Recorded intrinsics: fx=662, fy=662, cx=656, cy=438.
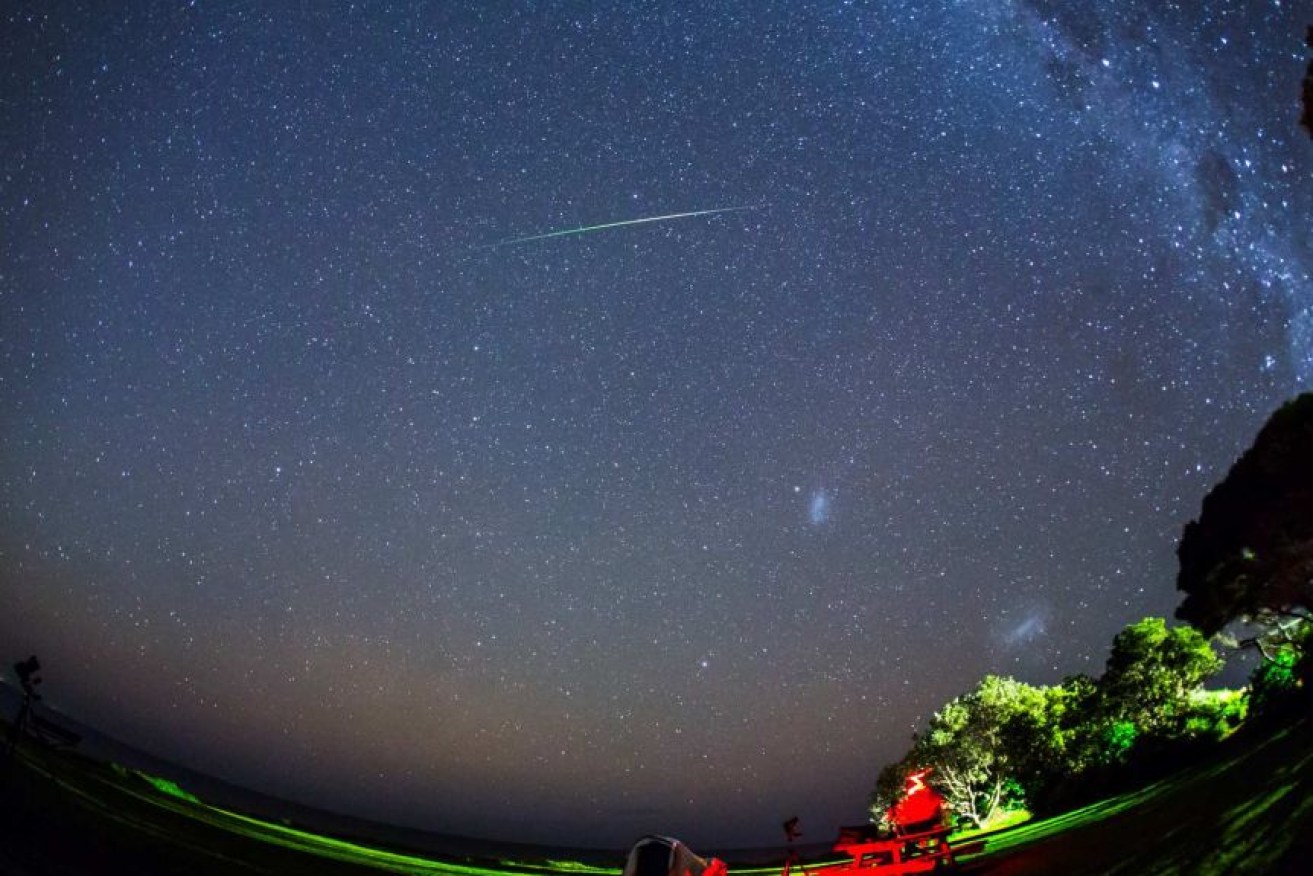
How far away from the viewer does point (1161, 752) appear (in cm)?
2700

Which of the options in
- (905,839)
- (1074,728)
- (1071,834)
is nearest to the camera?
(905,839)

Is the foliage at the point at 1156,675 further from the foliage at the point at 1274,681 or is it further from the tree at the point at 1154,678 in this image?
the foliage at the point at 1274,681

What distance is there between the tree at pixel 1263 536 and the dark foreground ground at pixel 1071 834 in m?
6.50

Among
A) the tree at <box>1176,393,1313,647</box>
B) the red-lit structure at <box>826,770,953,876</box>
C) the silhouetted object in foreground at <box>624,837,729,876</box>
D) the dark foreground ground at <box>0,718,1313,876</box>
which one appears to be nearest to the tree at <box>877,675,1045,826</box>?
the tree at <box>1176,393,1313,647</box>

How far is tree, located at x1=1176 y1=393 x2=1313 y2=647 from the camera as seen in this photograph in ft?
76.2

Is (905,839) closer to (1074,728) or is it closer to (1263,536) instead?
(1263,536)

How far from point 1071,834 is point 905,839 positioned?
7.86 metres

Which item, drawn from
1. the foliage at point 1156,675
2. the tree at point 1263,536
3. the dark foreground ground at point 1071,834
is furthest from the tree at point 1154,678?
the dark foreground ground at point 1071,834

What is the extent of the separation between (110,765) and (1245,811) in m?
46.4

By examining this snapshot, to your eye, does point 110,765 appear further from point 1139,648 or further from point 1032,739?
point 1139,648

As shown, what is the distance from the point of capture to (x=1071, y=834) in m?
16.7

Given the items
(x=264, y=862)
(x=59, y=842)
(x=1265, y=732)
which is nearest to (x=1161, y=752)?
(x=1265, y=732)

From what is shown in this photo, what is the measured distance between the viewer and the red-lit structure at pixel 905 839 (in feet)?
39.7

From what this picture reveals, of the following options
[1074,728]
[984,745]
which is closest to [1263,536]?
[1074,728]
